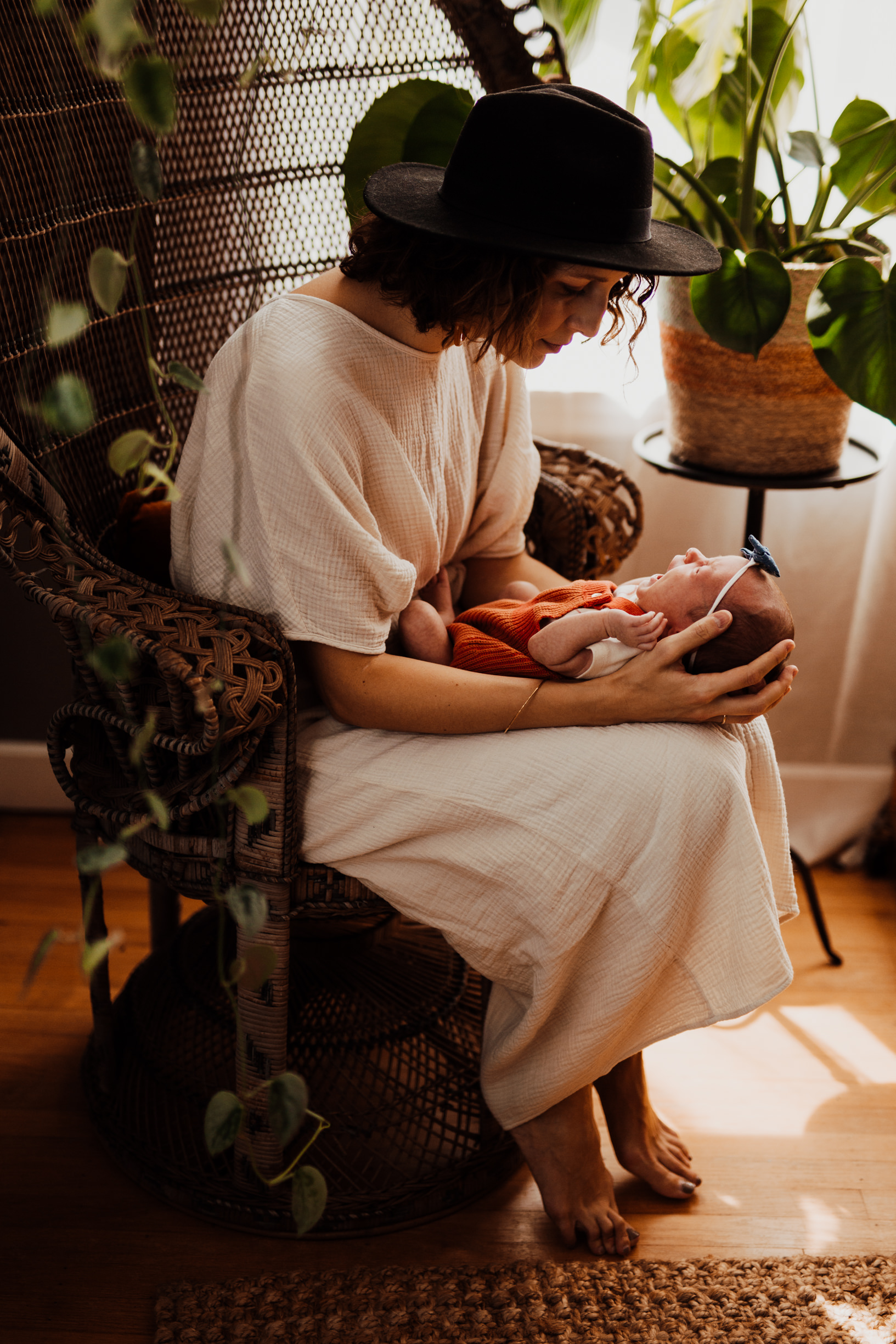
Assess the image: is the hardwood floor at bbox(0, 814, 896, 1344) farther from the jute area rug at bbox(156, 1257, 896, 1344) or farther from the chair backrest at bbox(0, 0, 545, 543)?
the chair backrest at bbox(0, 0, 545, 543)

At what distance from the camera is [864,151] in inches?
60.3

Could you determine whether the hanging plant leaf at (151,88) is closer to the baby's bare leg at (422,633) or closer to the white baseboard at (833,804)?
the baby's bare leg at (422,633)

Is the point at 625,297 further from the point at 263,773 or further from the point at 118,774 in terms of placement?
the point at 118,774

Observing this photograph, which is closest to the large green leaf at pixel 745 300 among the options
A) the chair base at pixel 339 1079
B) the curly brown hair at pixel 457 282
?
the curly brown hair at pixel 457 282

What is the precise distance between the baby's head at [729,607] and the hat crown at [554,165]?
0.35 m

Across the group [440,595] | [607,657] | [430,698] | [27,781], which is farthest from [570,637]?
[27,781]

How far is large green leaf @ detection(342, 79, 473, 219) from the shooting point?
1421 millimetres

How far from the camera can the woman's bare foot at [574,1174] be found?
1.25m

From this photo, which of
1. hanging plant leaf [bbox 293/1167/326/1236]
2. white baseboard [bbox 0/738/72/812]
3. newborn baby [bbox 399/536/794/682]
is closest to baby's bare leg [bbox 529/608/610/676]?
newborn baby [bbox 399/536/794/682]

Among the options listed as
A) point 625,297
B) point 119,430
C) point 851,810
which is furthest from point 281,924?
point 851,810

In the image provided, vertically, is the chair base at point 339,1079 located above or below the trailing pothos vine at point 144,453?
below

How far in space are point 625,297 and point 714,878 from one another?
647 millimetres

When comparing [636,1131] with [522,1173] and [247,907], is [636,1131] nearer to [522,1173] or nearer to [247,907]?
[522,1173]

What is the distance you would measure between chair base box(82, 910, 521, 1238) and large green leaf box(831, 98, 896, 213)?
1228 millimetres
